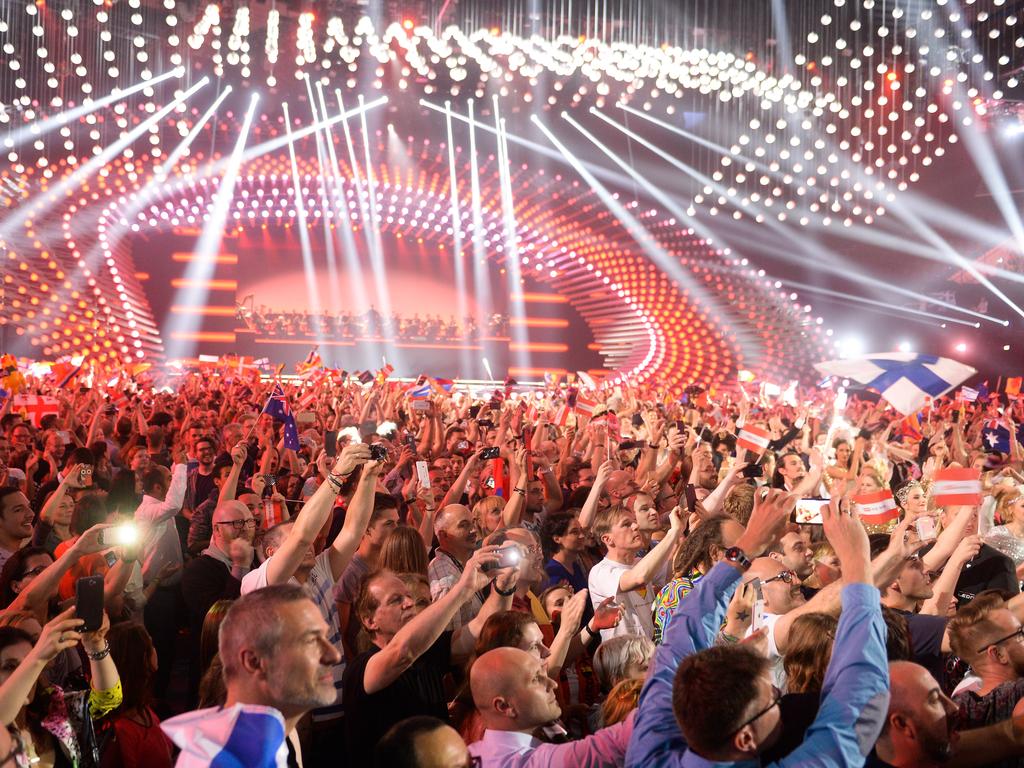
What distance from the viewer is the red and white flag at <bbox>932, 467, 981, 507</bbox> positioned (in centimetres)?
540

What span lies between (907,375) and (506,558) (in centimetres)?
944

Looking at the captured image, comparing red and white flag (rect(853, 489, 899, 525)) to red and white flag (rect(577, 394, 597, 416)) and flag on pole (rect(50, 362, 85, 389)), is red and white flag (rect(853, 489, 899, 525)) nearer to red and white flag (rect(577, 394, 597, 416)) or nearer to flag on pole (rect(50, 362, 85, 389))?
red and white flag (rect(577, 394, 597, 416))

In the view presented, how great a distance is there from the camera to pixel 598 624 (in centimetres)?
427

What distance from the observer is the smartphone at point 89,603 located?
3178mm

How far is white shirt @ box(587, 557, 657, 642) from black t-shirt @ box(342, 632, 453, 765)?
1138mm

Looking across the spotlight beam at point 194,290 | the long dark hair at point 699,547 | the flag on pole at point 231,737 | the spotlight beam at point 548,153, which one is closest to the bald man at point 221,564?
the long dark hair at point 699,547

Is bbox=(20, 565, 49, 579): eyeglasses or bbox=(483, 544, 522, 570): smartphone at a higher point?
bbox=(483, 544, 522, 570): smartphone

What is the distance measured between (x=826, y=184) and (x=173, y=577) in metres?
20.3

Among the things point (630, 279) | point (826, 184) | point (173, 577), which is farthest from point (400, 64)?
point (173, 577)

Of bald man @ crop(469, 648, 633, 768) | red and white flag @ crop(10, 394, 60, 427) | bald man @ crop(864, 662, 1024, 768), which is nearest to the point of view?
bald man @ crop(864, 662, 1024, 768)

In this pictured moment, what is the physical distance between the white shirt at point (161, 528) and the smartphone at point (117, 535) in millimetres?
948

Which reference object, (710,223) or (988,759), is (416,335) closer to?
(710,223)

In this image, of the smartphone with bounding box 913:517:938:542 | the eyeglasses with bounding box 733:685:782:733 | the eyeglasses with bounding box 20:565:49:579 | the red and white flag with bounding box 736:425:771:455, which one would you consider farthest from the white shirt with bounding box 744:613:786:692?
the red and white flag with bounding box 736:425:771:455

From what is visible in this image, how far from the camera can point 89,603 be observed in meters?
3.21
